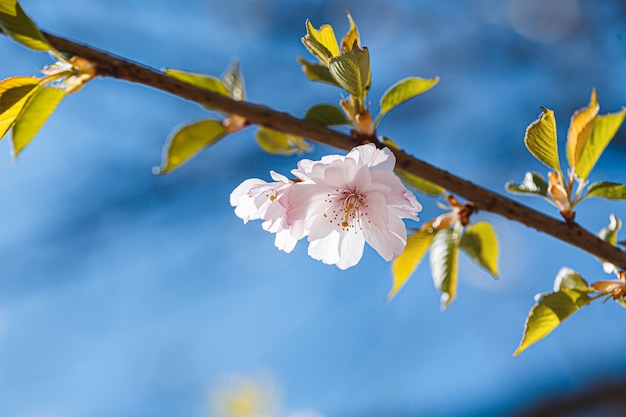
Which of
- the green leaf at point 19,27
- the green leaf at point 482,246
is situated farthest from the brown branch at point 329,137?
the green leaf at point 482,246

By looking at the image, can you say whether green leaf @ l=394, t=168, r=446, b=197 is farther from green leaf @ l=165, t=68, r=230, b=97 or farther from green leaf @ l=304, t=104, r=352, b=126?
green leaf @ l=165, t=68, r=230, b=97

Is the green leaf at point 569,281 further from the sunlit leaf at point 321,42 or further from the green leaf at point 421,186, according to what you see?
the sunlit leaf at point 321,42

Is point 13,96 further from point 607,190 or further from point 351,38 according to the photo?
point 607,190

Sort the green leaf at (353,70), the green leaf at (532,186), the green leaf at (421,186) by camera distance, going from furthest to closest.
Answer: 1. the green leaf at (421,186)
2. the green leaf at (532,186)
3. the green leaf at (353,70)

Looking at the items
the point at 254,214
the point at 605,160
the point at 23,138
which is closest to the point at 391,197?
the point at 254,214

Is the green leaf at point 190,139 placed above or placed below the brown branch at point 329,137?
above

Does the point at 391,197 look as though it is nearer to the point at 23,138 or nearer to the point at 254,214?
the point at 254,214
